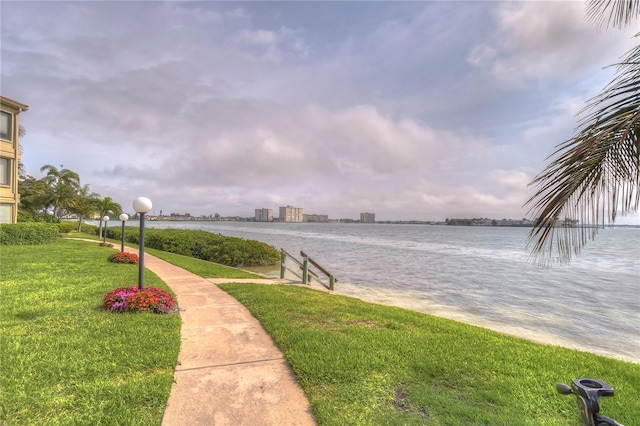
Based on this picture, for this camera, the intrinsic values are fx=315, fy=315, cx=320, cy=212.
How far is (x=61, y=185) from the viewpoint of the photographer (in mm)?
31766

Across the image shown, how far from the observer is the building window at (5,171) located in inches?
785

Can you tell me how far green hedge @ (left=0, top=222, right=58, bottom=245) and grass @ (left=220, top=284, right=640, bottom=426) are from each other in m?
19.8

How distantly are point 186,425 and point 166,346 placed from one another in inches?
79.3

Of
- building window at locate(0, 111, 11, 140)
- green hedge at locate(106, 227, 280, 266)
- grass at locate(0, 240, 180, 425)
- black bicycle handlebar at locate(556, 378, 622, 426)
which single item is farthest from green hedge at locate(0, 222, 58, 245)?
black bicycle handlebar at locate(556, 378, 622, 426)

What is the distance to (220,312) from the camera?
690cm

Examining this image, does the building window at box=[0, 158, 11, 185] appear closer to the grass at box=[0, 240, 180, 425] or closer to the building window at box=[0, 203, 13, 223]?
the building window at box=[0, 203, 13, 223]

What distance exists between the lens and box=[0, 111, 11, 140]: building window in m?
19.8

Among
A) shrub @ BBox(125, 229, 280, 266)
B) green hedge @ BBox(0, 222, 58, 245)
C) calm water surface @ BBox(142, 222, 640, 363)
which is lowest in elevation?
calm water surface @ BBox(142, 222, 640, 363)

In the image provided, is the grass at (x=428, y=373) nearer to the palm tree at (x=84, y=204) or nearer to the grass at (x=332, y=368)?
the grass at (x=332, y=368)

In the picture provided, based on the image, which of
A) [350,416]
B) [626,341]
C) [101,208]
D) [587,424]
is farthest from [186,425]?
[101,208]

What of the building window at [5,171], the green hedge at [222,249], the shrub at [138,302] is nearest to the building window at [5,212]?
the building window at [5,171]

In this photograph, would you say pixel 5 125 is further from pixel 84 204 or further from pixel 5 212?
pixel 84 204

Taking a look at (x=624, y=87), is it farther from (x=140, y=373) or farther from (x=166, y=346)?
(x=166, y=346)

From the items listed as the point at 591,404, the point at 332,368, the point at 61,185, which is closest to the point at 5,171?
the point at 61,185
